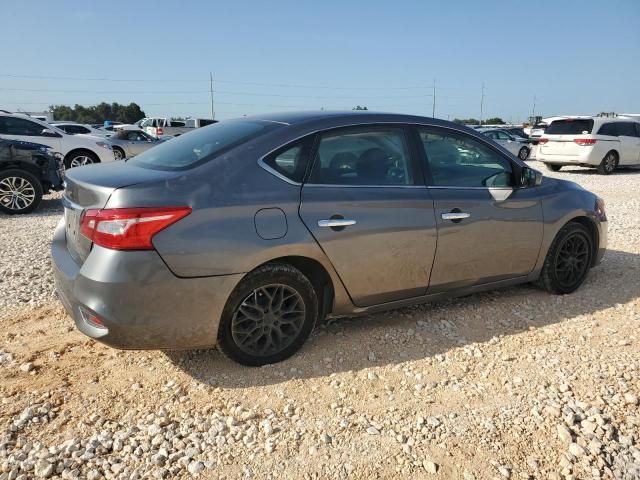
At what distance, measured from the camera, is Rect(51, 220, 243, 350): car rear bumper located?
2602mm

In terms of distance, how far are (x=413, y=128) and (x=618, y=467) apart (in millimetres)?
2395

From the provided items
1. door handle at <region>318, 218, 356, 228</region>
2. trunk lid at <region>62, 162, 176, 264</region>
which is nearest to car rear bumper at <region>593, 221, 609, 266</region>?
door handle at <region>318, 218, 356, 228</region>

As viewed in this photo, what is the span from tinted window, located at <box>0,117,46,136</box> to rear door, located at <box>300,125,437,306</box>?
9.84 m

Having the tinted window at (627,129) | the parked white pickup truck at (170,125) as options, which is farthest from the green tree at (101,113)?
the tinted window at (627,129)

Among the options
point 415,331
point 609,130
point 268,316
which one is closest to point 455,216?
point 415,331

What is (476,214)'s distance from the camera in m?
3.75

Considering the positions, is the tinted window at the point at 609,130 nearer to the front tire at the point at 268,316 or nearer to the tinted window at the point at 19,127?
the front tire at the point at 268,316

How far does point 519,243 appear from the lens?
4.06m

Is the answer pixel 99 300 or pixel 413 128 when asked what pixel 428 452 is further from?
pixel 413 128

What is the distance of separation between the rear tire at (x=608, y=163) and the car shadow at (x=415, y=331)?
1203cm

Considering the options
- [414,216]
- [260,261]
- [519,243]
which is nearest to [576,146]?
[519,243]

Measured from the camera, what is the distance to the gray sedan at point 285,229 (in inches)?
105

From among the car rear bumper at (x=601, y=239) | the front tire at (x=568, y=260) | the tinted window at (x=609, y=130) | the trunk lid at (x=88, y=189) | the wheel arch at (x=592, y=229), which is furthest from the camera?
the tinted window at (x=609, y=130)

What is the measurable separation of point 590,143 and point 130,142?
49.2 feet
